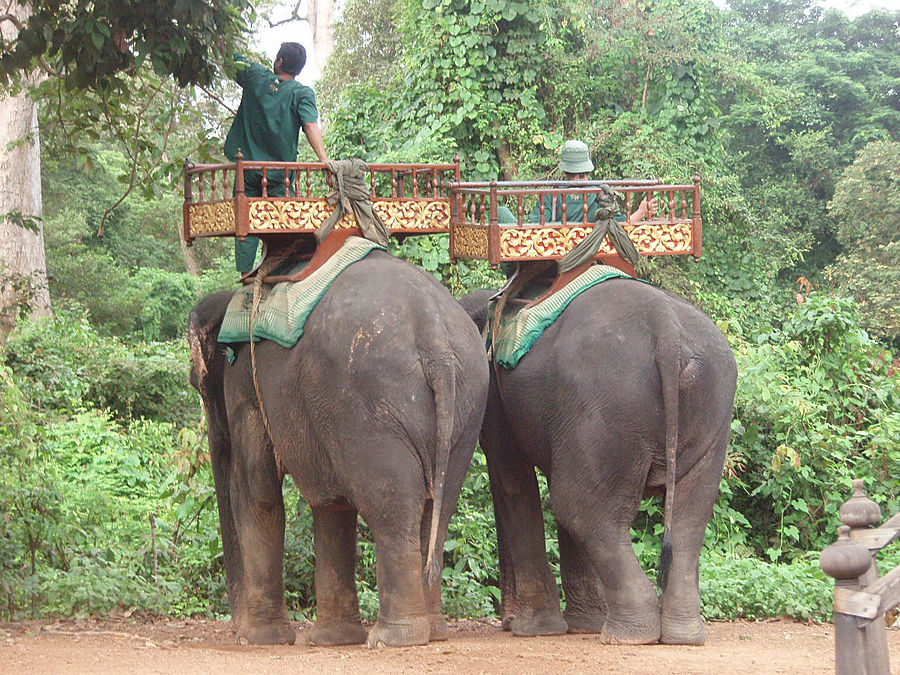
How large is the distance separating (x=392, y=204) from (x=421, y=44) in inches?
301

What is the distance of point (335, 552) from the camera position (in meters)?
5.40

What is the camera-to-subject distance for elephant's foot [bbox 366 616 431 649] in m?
4.84

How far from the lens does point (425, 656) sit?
4672mm

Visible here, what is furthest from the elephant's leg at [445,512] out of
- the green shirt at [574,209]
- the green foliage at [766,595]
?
the green foliage at [766,595]

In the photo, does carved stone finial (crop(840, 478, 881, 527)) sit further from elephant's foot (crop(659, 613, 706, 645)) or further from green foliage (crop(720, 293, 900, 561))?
green foliage (crop(720, 293, 900, 561))

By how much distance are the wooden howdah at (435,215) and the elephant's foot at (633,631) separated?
5.60 feet

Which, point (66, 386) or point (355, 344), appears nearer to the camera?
point (355, 344)

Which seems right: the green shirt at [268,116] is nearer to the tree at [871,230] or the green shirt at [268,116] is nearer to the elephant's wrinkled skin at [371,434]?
the elephant's wrinkled skin at [371,434]

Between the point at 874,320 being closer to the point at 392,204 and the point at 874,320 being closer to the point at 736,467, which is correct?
the point at 736,467

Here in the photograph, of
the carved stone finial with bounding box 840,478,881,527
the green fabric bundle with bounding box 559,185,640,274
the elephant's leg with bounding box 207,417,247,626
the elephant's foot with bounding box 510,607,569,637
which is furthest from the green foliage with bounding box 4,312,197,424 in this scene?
the carved stone finial with bounding box 840,478,881,527

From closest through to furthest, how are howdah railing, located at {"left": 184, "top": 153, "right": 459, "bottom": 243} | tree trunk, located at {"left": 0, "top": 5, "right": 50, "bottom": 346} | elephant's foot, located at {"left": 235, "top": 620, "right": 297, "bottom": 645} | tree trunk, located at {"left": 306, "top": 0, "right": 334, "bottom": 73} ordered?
howdah railing, located at {"left": 184, "top": 153, "right": 459, "bottom": 243}
elephant's foot, located at {"left": 235, "top": 620, "right": 297, "bottom": 645}
tree trunk, located at {"left": 0, "top": 5, "right": 50, "bottom": 346}
tree trunk, located at {"left": 306, "top": 0, "right": 334, "bottom": 73}

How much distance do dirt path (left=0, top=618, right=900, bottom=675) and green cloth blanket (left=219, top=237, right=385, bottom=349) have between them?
50.8 inches

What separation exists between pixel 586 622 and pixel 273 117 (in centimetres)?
287

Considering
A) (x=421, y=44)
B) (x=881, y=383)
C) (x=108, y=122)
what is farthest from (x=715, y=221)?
(x=108, y=122)
